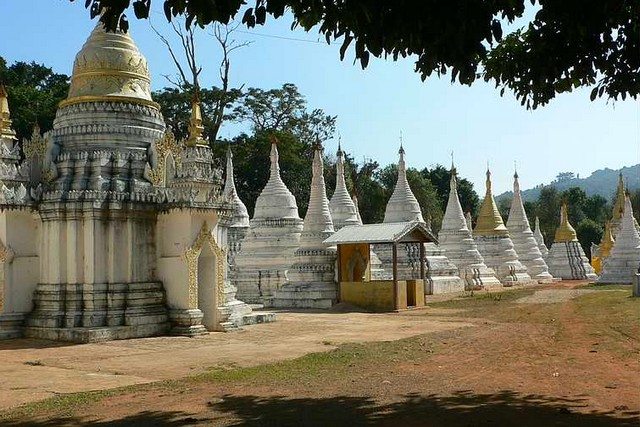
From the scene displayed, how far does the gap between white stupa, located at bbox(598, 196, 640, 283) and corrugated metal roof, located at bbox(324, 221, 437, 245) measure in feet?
61.7

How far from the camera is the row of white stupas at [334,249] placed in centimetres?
3030

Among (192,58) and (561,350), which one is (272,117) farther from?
(561,350)

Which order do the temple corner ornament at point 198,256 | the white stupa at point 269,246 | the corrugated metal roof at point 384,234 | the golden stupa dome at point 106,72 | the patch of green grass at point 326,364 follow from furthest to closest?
the white stupa at point 269,246
the corrugated metal roof at point 384,234
the golden stupa dome at point 106,72
the temple corner ornament at point 198,256
the patch of green grass at point 326,364

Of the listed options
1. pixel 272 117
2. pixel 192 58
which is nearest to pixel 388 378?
pixel 192 58

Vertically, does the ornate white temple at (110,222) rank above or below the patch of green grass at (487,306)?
above

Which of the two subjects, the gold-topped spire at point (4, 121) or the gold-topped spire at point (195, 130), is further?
the gold-topped spire at point (195, 130)

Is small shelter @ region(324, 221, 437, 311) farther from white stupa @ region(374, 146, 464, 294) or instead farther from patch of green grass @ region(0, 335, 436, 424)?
patch of green grass @ region(0, 335, 436, 424)

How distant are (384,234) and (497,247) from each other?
2280cm

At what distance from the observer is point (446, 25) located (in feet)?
23.4

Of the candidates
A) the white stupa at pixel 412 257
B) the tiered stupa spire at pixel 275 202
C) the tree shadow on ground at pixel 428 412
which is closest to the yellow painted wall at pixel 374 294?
the tiered stupa spire at pixel 275 202

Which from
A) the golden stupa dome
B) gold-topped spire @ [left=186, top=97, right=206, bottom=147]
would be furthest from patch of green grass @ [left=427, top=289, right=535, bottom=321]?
the golden stupa dome

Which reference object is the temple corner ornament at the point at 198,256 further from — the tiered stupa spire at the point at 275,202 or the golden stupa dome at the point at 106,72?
the tiered stupa spire at the point at 275,202

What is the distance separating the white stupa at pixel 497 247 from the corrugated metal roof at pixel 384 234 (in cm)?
1935

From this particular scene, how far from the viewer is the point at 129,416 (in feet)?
28.7
